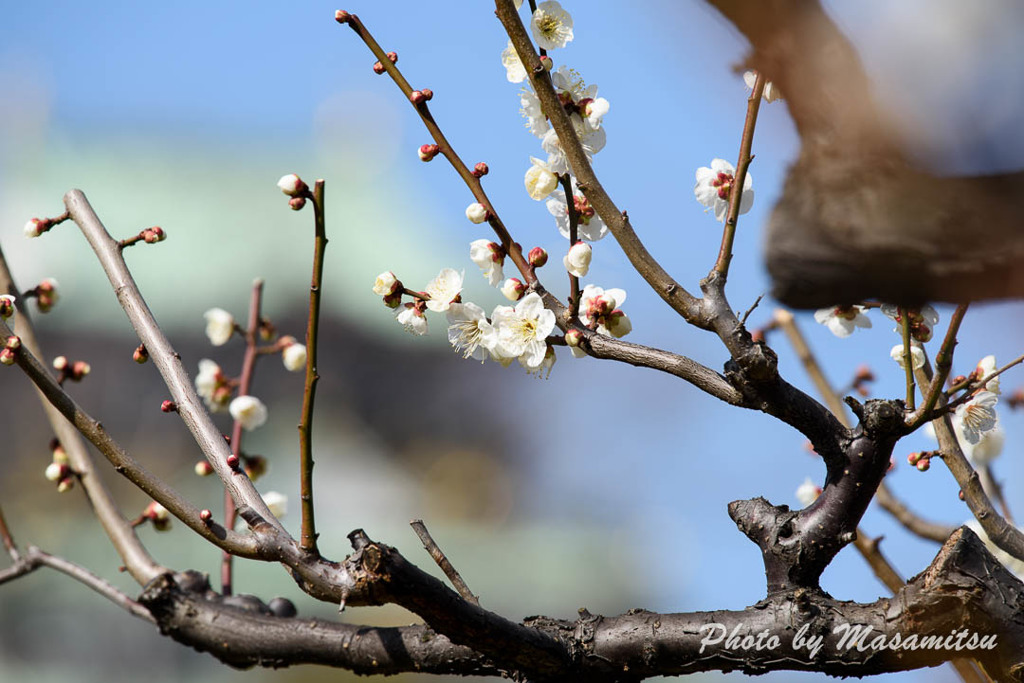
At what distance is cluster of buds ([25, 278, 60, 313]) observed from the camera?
6.23 feet

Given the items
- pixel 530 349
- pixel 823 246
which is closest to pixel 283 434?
pixel 530 349

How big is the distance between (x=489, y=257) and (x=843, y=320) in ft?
2.33

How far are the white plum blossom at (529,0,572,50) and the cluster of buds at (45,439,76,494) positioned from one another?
1.28 meters

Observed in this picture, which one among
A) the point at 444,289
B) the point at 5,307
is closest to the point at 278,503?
the point at 5,307

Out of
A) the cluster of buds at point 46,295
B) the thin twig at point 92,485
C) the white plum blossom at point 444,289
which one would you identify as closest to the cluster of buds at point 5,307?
the thin twig at point 92,485

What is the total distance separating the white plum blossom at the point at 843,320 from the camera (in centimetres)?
154

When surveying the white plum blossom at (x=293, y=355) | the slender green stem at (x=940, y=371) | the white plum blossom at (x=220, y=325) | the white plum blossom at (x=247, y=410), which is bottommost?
the slender green stem at (x=940, y=371)

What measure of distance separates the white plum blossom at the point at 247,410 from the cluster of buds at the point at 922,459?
4.68 ft

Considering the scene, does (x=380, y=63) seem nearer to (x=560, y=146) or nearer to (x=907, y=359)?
(x=560, y=146)

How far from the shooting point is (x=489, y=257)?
131cm

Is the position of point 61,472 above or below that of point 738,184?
above

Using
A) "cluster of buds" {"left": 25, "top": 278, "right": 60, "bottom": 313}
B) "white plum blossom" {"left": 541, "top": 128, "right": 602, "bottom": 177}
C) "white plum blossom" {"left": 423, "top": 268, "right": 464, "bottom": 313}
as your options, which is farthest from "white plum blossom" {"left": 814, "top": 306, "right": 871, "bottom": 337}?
"cluster of buds" {"left": 25, "top": 278, "right": 60, "bottom": 313}

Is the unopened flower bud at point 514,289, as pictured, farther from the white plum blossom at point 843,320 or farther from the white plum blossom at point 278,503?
the white plum blossom at point 278,503

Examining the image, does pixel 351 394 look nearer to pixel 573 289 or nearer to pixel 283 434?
pixel 283 434
